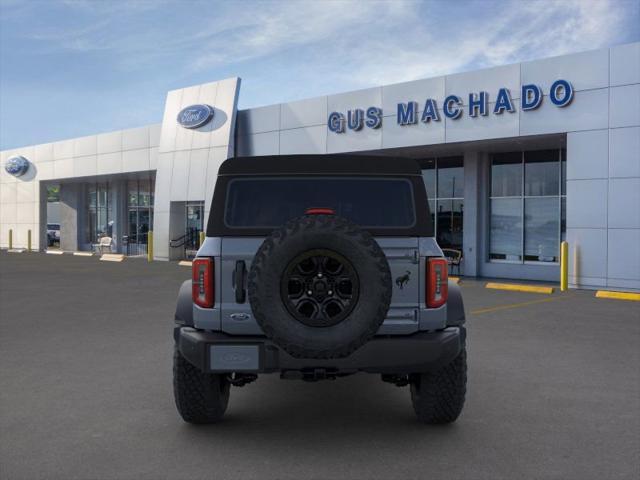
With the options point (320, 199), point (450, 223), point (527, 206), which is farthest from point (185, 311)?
point (450, 223)

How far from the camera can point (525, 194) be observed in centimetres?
1848

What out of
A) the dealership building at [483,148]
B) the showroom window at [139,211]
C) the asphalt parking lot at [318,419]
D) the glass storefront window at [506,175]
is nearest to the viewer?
the asphalt parking lot at [318,419]

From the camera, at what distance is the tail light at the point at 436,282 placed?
13.2ft

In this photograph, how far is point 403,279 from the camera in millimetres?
4020

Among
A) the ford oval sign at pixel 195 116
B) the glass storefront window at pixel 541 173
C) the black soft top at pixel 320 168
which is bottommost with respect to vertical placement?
the black soft top at pixel 320 168

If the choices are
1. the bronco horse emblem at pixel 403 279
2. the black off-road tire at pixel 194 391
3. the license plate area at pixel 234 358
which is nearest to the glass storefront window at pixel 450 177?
the bronco horse emblem at pixel 403 279

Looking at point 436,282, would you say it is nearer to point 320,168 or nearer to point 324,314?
point 324,314

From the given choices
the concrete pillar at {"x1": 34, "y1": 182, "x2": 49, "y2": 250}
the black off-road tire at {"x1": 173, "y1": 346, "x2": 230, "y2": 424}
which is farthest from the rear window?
the concrete pillar at {"x1": 34, "y1": 182, "x2": 49, "y2": 250}

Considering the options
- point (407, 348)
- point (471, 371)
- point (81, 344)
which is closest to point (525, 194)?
point (471, 371)

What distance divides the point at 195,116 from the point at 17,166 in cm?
1695

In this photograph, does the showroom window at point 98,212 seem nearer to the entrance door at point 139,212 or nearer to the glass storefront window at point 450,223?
the entrance door at point 139,212

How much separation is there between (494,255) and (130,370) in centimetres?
1515

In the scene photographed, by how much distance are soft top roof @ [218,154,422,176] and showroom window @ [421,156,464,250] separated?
16.1 metres

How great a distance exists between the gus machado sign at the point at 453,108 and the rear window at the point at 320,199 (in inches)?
493
